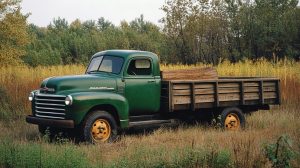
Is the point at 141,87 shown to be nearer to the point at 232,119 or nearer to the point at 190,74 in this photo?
the point at 190,74

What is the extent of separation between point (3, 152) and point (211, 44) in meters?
33.4

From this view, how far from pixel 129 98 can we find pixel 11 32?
2935cm

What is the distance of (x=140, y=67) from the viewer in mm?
10484

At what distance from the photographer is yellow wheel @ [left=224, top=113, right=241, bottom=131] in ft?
38.0

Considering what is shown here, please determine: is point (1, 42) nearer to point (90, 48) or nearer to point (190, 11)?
point (190, 11)

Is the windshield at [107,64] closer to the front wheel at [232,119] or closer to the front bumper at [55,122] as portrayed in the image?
the front bumper at [55,122]

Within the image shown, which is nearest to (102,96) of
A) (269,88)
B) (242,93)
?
(242,93)

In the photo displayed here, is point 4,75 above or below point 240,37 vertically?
below

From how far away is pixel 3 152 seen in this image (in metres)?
7.21

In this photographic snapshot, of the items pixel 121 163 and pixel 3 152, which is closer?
pixel 121 163

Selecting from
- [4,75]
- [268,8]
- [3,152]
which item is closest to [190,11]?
[268,8]

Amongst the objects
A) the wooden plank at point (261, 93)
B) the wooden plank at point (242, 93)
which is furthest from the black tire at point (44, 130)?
the wooden plank at point (261, 93)

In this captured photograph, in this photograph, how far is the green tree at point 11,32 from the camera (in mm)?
36781

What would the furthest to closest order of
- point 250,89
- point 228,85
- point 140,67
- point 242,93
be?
1. point 250,89
2. point 242,93
3. point 228,85
4. point 140,67
